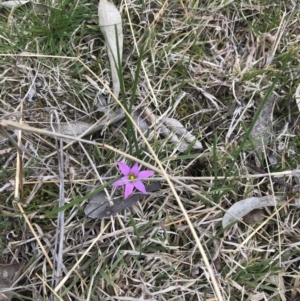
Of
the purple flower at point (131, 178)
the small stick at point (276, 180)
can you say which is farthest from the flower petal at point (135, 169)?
the small stick at point (276, 180)

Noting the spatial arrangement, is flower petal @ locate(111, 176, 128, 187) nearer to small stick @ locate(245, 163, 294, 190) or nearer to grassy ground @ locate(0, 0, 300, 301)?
grassy ground @ locate(0, 0, 300, 301)

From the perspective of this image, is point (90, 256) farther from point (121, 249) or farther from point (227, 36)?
point (227, 36)

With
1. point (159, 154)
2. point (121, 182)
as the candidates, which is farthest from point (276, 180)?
point (121, 182)

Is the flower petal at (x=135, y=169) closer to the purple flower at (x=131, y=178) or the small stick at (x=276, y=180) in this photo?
the purple flower at (x=131, y=178)

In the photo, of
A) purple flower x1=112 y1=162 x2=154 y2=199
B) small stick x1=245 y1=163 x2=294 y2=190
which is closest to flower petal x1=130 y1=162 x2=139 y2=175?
purple flower x1=112 y1=162 x2=154 y2=199

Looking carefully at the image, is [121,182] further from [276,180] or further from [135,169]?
[276,180]
